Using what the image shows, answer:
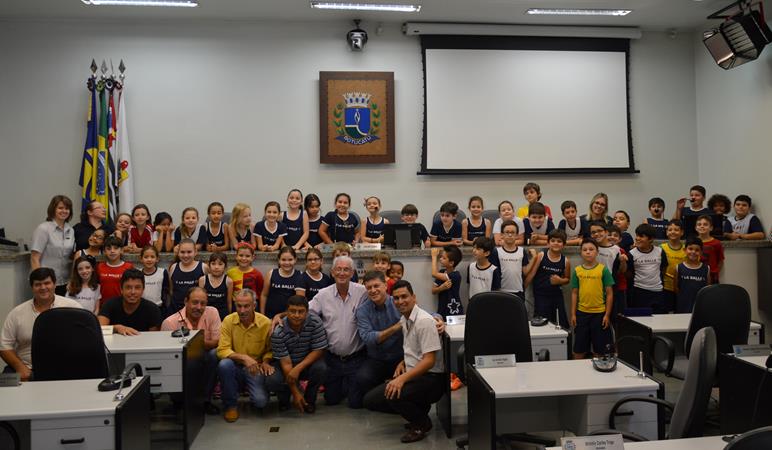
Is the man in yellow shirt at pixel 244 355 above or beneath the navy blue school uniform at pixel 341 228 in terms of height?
beneath

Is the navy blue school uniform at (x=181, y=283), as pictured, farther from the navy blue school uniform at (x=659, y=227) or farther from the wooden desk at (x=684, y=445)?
the navy blue school uniform at (x=659, y=227)

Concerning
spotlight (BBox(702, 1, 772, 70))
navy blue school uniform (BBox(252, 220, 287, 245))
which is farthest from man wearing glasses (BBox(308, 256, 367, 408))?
spotlight (BBox(702, 1, 772, 70))

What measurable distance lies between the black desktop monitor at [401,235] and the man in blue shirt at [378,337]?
1169 mm

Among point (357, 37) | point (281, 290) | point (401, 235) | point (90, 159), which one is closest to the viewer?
point (281, 290)

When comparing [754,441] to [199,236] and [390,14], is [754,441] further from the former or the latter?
[390,14]

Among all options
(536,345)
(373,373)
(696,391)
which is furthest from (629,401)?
(373,373)

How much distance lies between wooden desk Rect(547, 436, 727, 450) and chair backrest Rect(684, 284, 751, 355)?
78.0 inches

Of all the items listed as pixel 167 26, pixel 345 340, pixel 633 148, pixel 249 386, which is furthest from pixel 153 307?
pixel 633 148

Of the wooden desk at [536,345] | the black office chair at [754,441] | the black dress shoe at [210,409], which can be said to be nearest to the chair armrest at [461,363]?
the wooden desk at [536,345]

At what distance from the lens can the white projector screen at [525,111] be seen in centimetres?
855

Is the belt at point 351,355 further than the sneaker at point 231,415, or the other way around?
the belt at point 351,355

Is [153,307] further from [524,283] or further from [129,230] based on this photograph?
[524,283]

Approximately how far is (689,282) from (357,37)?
17.8 ft

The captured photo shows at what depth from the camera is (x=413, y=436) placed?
4074 mm
